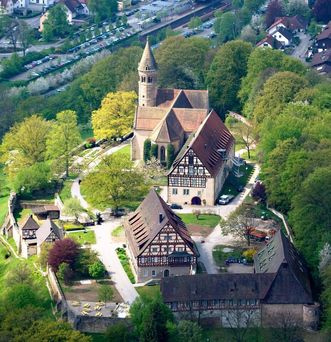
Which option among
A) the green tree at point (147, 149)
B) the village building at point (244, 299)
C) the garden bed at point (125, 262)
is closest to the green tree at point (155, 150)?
the green tree at point (147, 149)

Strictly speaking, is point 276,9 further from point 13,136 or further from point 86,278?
point 86,278

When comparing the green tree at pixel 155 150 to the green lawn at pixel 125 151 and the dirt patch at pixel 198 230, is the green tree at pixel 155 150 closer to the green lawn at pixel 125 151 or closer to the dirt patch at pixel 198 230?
the green lawn at pixel 125 151

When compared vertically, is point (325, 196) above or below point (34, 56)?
above

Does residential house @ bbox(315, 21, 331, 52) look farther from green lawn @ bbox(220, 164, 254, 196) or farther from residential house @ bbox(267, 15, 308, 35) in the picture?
green lawn @ bbox(220, 164, 254, 196)

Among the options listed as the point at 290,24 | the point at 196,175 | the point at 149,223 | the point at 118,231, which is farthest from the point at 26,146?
the point at 290,24

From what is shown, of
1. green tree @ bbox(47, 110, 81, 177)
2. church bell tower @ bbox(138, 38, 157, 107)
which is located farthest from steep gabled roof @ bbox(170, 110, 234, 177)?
green tree @ bbox(47, 110, 81, 177)

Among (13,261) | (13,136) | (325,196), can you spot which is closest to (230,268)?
(325,196)
